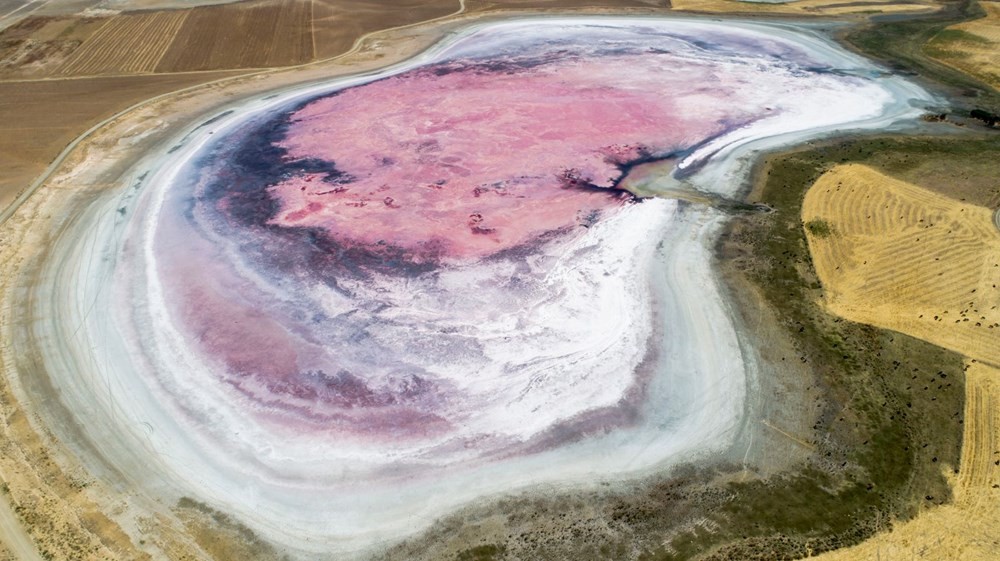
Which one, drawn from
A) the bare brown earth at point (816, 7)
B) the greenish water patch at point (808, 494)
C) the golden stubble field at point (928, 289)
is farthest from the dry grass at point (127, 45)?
the golden stubble field at point (928, 289)

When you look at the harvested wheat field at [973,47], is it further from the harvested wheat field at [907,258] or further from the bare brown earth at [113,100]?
the harvested wheat field at [907,258]

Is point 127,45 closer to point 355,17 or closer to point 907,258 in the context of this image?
point 355,17

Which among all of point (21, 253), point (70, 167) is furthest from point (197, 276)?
point (70, 167)

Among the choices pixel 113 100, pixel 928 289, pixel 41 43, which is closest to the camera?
pixel 928 289

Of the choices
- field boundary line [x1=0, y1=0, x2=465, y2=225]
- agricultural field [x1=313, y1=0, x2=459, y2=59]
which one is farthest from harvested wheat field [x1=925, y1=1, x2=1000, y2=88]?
agricultural field [x1=313, y1=0, x2=459, y2=59]

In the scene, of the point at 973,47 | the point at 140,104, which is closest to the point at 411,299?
the point at 140,104

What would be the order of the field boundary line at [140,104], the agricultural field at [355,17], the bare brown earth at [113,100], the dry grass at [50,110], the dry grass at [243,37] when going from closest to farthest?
the bare brown earth at [113,100], the field boundary line at [140,104], the dry grass at [50,110], the dry grass at [243,37], the agricultural field at [355,17]

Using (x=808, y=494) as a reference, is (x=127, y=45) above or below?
above
